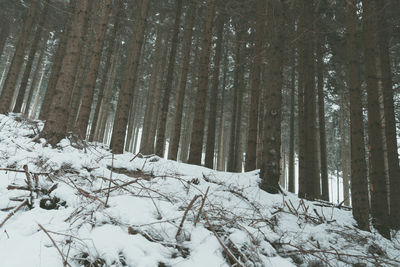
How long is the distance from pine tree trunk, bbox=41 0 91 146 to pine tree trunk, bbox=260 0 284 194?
381cm

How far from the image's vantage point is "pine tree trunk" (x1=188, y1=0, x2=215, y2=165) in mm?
6617

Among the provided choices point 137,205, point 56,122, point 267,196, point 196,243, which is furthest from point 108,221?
point 56,122

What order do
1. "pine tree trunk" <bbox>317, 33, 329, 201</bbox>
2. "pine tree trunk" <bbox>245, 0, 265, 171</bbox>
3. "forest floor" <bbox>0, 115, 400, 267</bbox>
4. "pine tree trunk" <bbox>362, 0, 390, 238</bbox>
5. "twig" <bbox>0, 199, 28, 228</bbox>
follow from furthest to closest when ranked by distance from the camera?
"pine tree trunk" <bbox>317, 33, 329, 201</bbox>
"pine tree trunk" <bbox>245, 0, 265, 171</bbox>
"pine tree trunk" <bbox>362, 0, 390, 238</bbox>
"twig" <bbox>0, 199, 28, 228</bbox>
"forest floor" <bbox>0, 115, 400, 267</bbox>

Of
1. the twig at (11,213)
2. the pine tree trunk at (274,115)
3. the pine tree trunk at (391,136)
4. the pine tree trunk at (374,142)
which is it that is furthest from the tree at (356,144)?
the twig at (11,213)

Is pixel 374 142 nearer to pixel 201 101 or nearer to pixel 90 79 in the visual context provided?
pixel 201 101

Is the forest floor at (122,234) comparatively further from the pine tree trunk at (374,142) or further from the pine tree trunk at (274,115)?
the pine tree trunk at (374,142)

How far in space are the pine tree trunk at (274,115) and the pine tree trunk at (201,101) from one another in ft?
7.25

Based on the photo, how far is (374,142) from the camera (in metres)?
4.64

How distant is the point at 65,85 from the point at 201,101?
3334 mm

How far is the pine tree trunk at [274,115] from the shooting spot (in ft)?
14.7

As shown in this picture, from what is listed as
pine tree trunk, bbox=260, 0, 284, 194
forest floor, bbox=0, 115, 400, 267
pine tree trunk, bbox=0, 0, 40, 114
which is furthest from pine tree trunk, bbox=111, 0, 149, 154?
pine tree trunk, bbox=0, 0, 40, 114

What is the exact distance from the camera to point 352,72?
4301 mm

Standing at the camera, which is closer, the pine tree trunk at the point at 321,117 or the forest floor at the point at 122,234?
the forest floor at the point at 122,234

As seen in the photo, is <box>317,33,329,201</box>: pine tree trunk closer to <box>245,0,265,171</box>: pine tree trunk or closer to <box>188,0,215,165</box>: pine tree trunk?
<box>245,0,265,171</box>: pine tree trunk
